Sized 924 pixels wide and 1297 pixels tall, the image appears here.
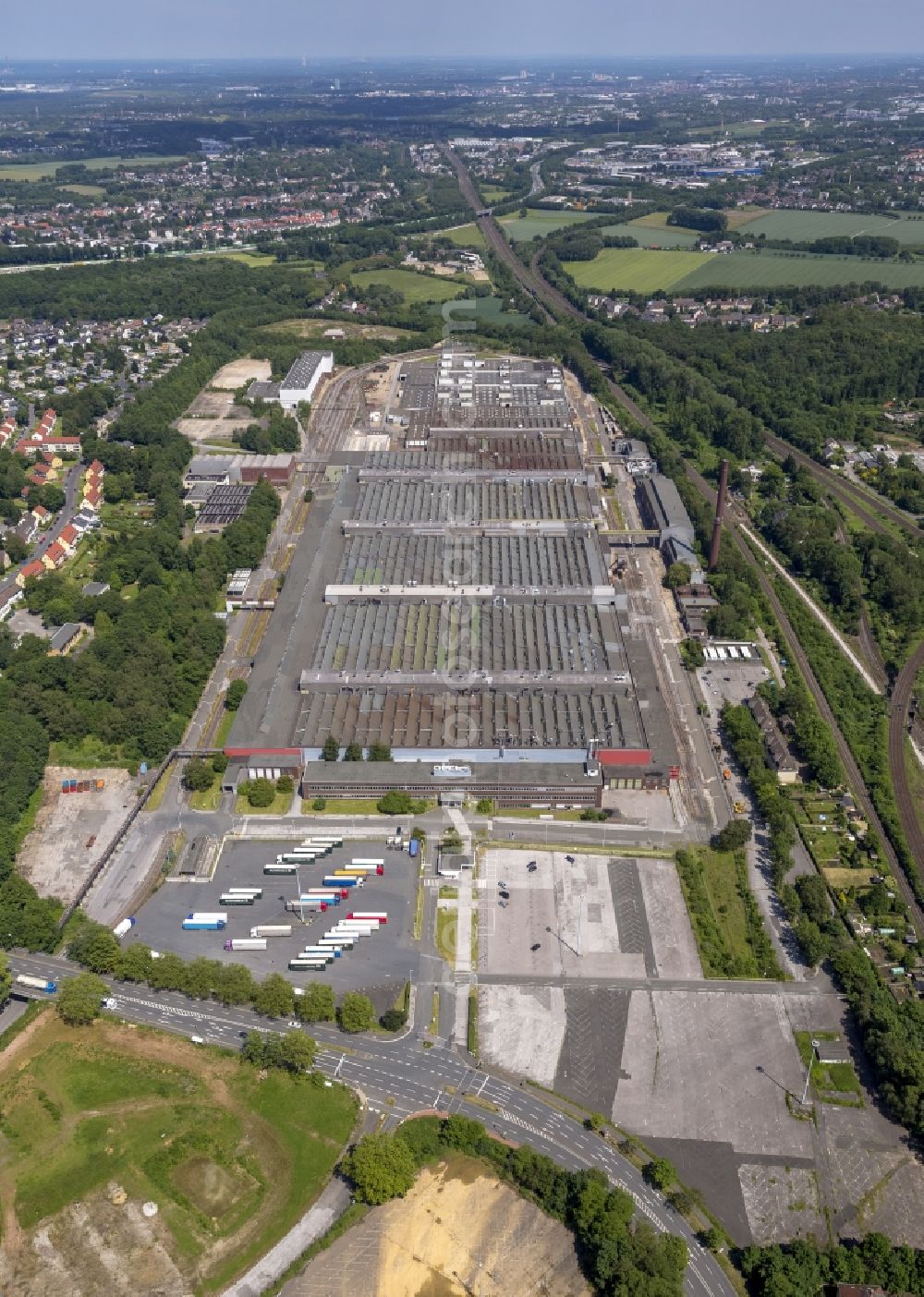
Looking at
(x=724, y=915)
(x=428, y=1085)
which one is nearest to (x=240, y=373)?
(x=724, y=915)

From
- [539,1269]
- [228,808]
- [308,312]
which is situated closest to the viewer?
[539,1269]

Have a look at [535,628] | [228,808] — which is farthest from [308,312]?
[228,808]

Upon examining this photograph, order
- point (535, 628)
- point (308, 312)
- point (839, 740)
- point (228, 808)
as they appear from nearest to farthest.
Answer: point (228, 808), point (839, 740), point (535, 628), point (308, 312)

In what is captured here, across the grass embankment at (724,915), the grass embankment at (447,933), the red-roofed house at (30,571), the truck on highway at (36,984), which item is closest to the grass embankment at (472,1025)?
the grass embankment at (447,933)

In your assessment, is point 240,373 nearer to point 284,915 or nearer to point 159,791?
point 159,791

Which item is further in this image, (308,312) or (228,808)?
(308,312)

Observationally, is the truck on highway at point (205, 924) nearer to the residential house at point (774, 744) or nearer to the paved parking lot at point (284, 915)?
the paved parking lot at point (284, 915)

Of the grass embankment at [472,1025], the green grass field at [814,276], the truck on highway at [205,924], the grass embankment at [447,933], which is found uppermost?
the green grass field at [814,276]

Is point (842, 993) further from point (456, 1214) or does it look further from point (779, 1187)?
point (456, 1214)
